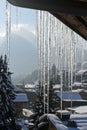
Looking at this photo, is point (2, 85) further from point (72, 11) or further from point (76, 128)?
point (72, 11)

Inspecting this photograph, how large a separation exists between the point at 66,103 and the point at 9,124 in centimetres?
2262

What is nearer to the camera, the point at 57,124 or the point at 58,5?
the point at 58,5

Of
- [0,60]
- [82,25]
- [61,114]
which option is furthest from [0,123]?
[82,25]

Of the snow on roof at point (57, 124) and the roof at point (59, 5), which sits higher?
the roof at point (59, 5)

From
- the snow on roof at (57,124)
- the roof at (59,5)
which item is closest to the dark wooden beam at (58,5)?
the roof at (59,5)

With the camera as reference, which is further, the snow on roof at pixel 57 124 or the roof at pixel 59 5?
the snow on roof at pixel 57 124

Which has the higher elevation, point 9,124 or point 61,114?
point 61,114

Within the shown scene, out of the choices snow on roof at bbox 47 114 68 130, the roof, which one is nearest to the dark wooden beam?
the roof

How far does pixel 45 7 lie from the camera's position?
356 cm

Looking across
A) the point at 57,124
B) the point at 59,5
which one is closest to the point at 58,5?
the point at 59,5

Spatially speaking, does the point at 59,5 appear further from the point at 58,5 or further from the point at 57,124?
the point at 57,124

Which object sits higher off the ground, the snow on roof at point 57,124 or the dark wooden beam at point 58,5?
the dark wooden beam at point 58,5

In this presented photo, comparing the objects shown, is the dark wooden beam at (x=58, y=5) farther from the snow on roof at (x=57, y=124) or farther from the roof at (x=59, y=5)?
the snow on roof at (x=57, y=124)

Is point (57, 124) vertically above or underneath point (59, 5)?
underneath
